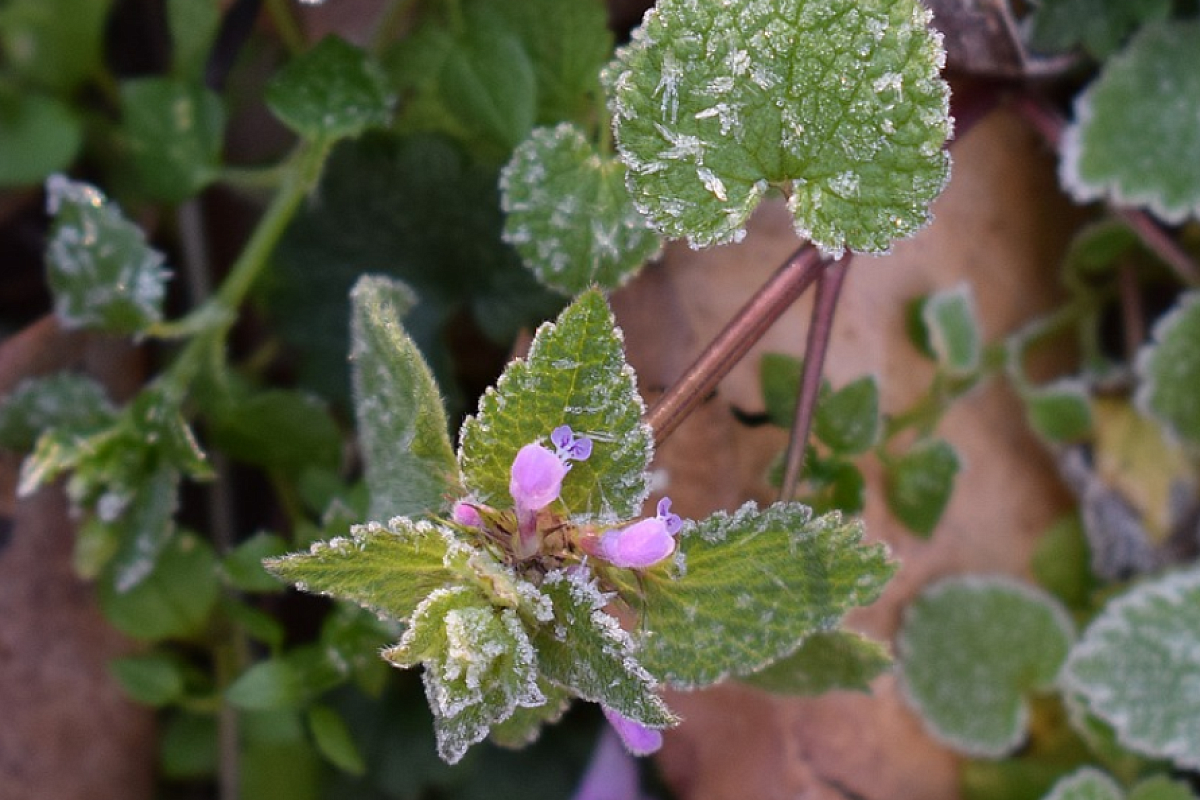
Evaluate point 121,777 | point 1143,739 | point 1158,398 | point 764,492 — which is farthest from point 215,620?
point 1158,398

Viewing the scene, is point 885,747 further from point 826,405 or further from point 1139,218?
point 1139,218

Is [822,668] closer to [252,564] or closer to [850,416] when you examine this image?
[850,416]

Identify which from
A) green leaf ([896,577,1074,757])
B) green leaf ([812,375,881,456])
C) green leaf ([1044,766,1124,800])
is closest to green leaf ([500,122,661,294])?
green leaf ([812,375,881,456])

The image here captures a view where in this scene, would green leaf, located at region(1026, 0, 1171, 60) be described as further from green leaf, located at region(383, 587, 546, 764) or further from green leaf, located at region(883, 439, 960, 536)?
green leaf, located at region(383, 587, 546, 764)

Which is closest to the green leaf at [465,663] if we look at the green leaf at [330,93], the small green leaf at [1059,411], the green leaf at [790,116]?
the green leaf at [790,116]

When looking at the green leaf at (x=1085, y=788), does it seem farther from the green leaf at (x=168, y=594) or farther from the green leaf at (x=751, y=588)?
the green leaf at (x=168, y=594)

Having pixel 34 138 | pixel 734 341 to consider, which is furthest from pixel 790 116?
pixel 34 138
